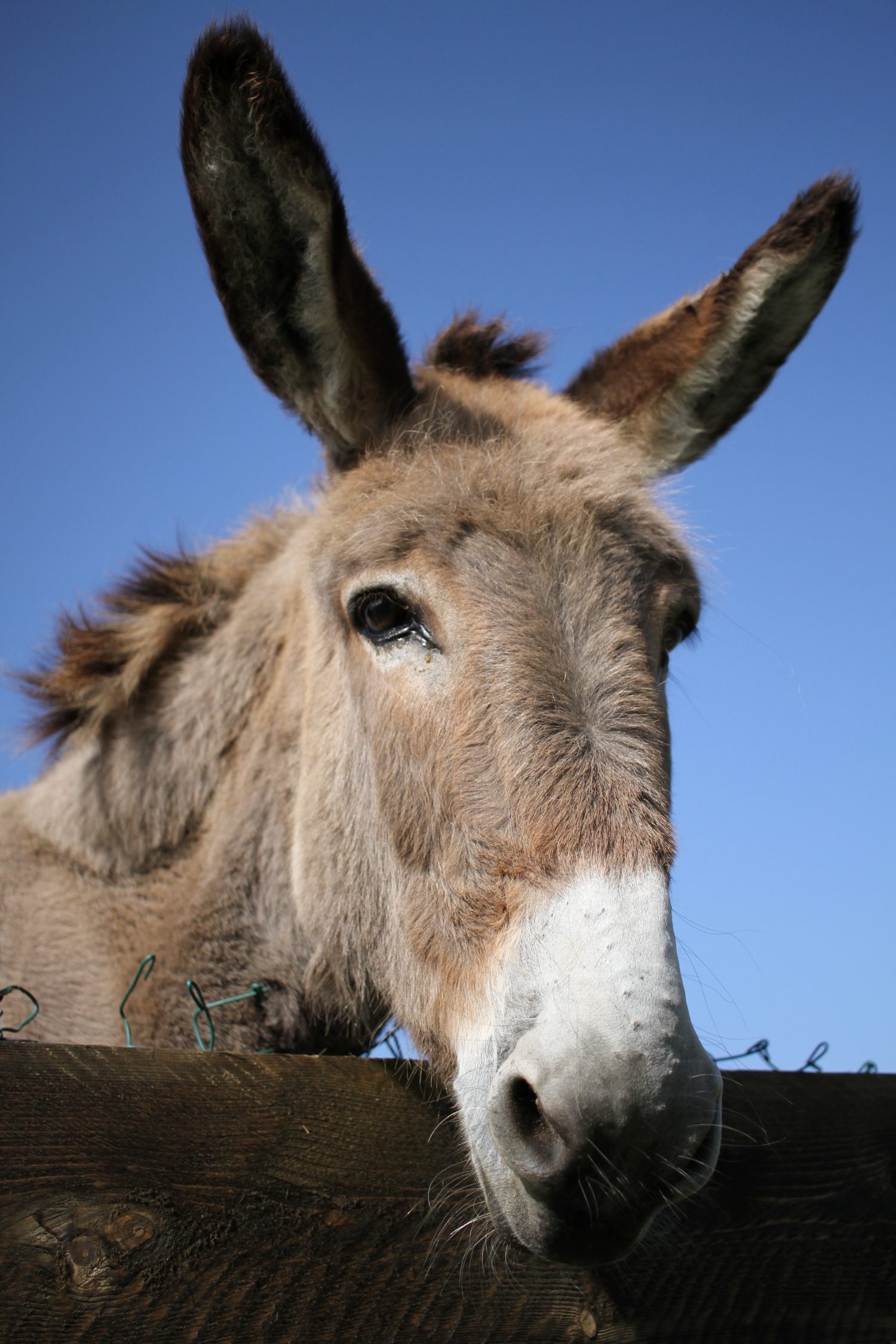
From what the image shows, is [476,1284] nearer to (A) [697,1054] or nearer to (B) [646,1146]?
(B) [646,1146]

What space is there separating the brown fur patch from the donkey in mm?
19

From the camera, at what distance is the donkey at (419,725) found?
5.74ft

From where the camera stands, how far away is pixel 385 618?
269 centimetres

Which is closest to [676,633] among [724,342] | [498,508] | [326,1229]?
[498,508]

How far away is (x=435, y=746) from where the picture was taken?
2410 mm

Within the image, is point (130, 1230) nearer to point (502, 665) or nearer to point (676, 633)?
point (502, 665)

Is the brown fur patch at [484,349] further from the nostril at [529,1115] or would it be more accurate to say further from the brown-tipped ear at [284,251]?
the nostril at [529,1115]

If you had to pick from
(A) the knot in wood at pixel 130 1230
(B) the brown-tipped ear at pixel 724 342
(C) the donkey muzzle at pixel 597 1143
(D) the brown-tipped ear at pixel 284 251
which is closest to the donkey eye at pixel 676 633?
(B) the brown-tipped ear at pixel 724 342

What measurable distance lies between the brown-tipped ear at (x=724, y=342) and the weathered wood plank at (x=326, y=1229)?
96.0 inches

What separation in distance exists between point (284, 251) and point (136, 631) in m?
1.48

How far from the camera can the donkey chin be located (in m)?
1.63

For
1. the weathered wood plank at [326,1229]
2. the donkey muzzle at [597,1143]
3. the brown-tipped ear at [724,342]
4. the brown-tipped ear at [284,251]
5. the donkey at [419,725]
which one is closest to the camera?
the weathered wood plank at [326,1229]

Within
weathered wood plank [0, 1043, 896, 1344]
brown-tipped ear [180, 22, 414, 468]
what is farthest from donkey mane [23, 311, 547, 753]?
weathered wood plank [0, 1043, 896, 1344]

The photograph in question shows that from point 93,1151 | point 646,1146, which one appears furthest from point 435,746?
point 93,1151
